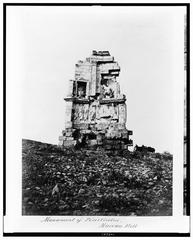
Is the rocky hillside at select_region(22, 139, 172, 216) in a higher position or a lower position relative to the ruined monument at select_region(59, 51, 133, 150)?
lower

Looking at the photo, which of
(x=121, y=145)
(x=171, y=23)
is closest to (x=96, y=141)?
(x=121, y=145)

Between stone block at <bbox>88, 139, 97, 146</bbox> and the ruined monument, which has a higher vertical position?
the ruined monument

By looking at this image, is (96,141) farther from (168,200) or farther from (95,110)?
(168,200)

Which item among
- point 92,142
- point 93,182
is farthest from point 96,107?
point 93,182

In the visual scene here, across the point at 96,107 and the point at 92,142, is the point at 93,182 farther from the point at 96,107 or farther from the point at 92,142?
the point at 96,107

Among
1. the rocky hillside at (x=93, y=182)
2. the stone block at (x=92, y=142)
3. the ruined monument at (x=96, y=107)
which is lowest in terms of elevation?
the rocky hillside at (x=93, y=182)

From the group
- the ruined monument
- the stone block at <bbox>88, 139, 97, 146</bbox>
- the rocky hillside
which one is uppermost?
the ruined monument
